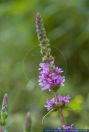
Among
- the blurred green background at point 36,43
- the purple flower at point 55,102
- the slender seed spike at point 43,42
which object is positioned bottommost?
the purple flower at point 55,102

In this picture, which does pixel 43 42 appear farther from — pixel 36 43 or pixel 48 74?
pixel 36 43

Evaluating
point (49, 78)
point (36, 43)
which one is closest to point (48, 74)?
point (49, 78)

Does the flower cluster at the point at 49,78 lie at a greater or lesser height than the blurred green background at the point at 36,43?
lesser

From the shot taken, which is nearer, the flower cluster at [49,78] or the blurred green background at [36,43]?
the flower cluster at [49,78]

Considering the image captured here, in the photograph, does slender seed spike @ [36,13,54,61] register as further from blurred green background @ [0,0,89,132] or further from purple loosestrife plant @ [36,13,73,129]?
blurred green background @ [0,0,89,132]

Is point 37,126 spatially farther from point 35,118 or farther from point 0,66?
point 0,66

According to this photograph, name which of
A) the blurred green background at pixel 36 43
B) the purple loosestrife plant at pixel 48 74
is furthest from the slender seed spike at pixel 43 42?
the blurred green background at pixel 36 43

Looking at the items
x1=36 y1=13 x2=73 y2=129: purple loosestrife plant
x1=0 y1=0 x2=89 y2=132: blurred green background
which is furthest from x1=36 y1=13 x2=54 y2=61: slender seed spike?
x1=0 y1=0 x2=89 y2=132: blurred green background

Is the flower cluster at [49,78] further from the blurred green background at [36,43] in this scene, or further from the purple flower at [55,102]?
the blurred green background at [36,43]

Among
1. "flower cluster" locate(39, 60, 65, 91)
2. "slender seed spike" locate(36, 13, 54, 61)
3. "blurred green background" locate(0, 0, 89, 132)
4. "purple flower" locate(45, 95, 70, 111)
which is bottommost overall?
"purple flower" locate(45, 95, 70, 111)

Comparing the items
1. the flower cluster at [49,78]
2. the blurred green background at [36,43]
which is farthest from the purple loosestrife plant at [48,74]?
the blurred green background at [36,43]

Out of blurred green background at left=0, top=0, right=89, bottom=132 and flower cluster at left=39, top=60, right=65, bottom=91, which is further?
blurred green background at left=0, top=0, right=89, bottom=132
